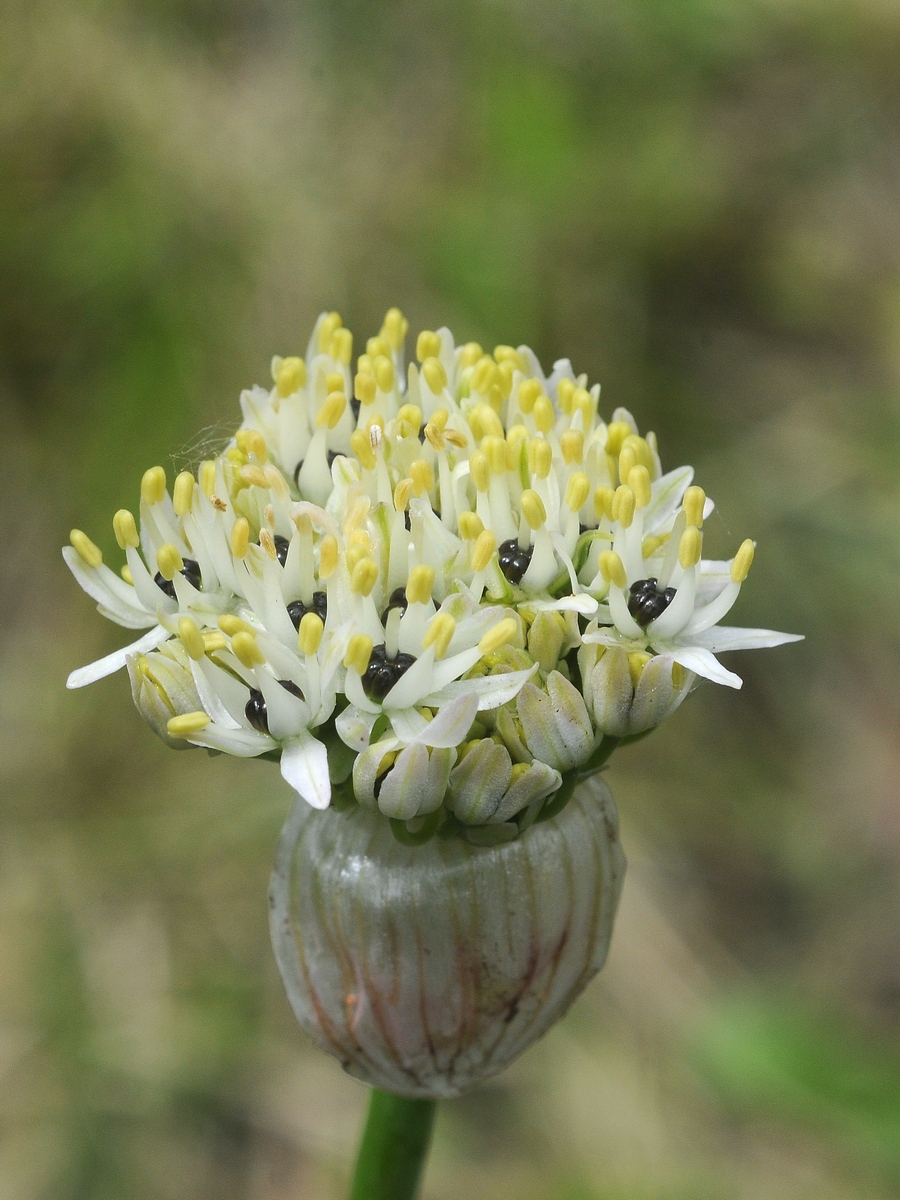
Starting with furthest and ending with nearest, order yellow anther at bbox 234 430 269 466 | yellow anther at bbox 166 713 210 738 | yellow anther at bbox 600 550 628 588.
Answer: yellow anther at bbox 234 430 269 466
yellow anther at bbox 600 550 628 588
yellow anther at bbox 166 713 210 738

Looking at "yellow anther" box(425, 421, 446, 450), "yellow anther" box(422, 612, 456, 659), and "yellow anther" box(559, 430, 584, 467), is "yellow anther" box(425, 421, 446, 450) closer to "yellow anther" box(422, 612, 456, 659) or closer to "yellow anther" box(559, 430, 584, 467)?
"yellow anther" box(559, 430, 584, 467)

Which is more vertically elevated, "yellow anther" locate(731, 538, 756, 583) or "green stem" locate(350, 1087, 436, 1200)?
"yellow anther" locate(731, 538, 756, 583)

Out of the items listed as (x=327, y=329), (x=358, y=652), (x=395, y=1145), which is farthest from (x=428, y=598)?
(x=395, y=1145)

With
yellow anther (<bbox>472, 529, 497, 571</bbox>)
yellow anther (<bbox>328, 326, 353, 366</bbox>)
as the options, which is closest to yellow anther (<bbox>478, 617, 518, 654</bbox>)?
yellow anther (<bbox>472, 529, 497, 571</bbox>)

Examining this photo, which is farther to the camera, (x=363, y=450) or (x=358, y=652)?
(x=363, y=450)

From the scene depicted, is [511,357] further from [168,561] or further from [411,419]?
[168,561]

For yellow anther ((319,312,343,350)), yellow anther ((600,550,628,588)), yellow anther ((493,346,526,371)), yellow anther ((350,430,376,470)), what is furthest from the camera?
yellow anther ((319,312,343,350))

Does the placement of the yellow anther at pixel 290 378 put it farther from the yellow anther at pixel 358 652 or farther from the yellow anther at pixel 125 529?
the yellow anther at pixel 358 652
